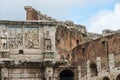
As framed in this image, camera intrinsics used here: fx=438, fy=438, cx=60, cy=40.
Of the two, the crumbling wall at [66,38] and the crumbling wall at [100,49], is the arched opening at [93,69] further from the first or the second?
the crumbling wall at [66,38]

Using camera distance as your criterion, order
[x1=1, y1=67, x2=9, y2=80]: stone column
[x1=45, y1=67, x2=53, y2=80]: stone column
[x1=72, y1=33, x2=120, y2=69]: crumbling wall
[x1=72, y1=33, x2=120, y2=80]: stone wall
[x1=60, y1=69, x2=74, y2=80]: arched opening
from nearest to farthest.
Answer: [x1=1, y1=67, x2=9, y2=80]: stone column, [x1=45, y1=67, x2=53, y2=80]: stone column, [x1=72, y1=33, x2=120, y2=80]: stone wall, [x1=72, y1=33, x2=120, y2=69]: crumbling wall, [x1=60, y1=69, x2=74, y2=80]: arched opening

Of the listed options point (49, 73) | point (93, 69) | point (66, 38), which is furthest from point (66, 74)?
point (49, 73)

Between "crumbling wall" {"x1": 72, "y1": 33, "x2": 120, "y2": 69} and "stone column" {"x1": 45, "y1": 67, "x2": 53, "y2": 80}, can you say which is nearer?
"stone column" {"x1": 45, "y1": 67, "x2": 53, "y2": 80}

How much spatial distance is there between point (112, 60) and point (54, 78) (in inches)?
406

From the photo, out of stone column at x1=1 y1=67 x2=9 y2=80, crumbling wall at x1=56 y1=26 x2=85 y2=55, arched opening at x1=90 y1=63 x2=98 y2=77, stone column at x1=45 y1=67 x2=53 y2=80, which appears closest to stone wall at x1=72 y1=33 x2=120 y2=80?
arched opening at x1=90 y1=63 x2=98 y2=77

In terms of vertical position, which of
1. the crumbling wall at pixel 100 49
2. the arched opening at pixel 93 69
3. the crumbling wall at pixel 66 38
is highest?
the crumbling wall at pixel 66 38

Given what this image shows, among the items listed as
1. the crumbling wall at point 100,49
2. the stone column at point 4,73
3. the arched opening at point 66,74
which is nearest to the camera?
the stone column at point 4,73

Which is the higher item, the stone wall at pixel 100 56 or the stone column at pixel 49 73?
the stone wall at pixel 100 56

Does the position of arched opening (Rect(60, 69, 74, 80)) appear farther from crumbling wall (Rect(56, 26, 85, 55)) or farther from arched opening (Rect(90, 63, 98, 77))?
crumbling wall (Rect(56, 26, 85, 55))

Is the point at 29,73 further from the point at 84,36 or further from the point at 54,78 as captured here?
the point at 84,36

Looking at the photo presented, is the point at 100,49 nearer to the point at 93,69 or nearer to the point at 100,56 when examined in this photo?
the point at 100,56

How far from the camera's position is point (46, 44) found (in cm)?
2511

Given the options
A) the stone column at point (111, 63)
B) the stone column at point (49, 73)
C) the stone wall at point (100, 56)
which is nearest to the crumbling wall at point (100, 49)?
the stone wall at point (100, 56)

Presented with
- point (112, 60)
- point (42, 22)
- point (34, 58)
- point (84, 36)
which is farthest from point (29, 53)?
point (84, 36)
